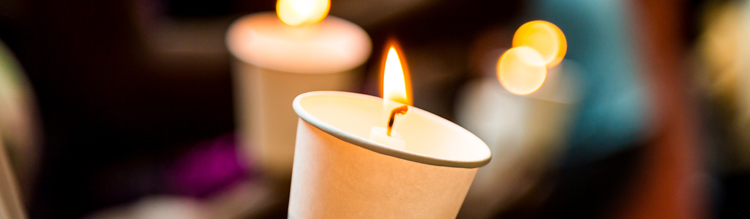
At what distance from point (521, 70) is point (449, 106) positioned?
96mm

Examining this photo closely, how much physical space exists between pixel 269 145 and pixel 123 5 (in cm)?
31

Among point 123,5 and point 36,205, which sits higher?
point 123,5

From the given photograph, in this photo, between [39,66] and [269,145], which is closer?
[269,145]

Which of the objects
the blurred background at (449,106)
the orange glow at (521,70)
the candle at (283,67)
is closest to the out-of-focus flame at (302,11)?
the candle at (283,67)

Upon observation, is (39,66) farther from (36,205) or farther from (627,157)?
(627,157)

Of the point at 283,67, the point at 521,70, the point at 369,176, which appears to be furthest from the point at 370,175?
the point at 521,70

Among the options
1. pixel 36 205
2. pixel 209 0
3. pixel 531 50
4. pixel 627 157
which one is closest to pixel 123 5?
pixel 209 0

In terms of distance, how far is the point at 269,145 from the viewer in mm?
364

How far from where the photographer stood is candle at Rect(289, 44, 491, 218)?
7.3 inches

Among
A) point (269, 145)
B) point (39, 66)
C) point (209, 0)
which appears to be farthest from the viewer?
point (209, 0)

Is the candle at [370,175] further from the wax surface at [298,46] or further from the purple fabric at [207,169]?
the purple fabric at [207,169]

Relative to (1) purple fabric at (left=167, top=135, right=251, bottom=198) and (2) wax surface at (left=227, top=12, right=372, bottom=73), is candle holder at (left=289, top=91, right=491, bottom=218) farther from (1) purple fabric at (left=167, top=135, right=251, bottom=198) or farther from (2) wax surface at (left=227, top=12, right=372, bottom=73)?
(1) purple fabric at (left=167, top=135, right=251, bottom=198)

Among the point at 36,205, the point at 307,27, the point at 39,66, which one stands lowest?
the point at 36,205

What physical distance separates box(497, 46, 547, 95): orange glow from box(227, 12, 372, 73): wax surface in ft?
0.50
